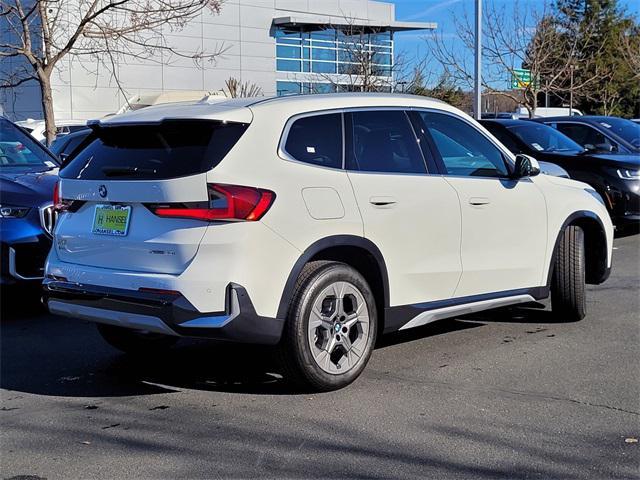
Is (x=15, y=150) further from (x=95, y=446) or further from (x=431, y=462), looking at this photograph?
(x=431, y=462)

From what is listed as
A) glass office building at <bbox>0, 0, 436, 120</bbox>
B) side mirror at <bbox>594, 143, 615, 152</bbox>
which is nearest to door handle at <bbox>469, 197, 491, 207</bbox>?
side mirror at <bbox>594, 143, 615, 152</bbox>

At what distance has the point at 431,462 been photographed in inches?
167

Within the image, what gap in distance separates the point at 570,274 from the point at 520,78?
24378 millimetres

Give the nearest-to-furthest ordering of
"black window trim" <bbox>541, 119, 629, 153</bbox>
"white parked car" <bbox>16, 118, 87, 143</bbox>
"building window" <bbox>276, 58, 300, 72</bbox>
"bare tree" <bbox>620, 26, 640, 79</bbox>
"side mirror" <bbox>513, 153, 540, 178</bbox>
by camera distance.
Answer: "side mirror" <bbox>513, 153, 540, 178</bbox> < "black window trim" <bbox>541, 119, 629, 153</bbox> < "white parked car" <bbox>16, 118, 87, 143</bbox> < "bare tree" <bbox>620, 26, 640, 79</bbox> < "building window" <bbox>276, 58, 300, 72</bbox>

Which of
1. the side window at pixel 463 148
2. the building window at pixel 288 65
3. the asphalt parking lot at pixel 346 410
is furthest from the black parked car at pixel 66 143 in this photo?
the building window at pixel 288 65

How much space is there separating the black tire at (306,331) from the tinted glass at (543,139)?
829 centimetres

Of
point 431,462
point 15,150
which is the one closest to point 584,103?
point 15,150

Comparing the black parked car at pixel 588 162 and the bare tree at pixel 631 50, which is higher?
the bare tree at pixel 631 50

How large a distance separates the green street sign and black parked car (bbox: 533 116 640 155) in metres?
12.5

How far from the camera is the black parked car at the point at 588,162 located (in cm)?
1203

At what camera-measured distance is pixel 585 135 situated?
15.0 metres

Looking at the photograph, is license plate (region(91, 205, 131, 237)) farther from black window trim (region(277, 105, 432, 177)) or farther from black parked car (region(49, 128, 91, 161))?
black parked car (region(49, 128, 91, 161))

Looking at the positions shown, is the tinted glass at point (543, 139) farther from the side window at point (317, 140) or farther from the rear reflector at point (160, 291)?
the rear reflector at point (160, 291)

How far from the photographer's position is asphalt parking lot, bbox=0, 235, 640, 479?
4250mm
